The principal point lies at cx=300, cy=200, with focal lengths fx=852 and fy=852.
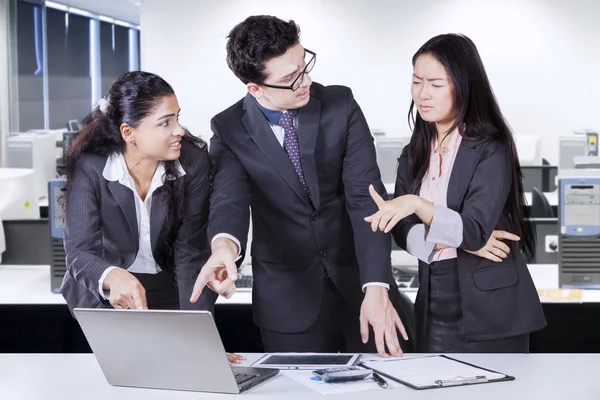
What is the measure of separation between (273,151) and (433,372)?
2.65 ft

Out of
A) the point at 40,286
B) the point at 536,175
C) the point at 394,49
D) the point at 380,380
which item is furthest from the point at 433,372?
the point at 394,49

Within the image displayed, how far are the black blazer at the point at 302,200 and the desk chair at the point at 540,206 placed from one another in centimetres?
342

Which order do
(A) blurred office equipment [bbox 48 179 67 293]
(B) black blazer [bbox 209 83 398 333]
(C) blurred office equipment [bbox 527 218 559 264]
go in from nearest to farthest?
(B) black blazer [bbox 209 83 398 333], (A) blurred office equipment [bbox 48 179 67 293], (C) blurred office equipment [bbox 527 218 559 264]

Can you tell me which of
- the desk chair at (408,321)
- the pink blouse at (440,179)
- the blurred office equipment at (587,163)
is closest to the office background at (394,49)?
the blurred office equipment at (587,163)

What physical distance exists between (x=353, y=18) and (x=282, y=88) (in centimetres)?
842

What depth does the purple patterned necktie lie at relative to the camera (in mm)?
2537

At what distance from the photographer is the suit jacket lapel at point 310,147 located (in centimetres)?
251

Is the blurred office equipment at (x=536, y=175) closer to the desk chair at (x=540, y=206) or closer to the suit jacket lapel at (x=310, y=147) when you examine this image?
the desk chair at (x=540, y=206)

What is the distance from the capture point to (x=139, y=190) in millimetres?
2570

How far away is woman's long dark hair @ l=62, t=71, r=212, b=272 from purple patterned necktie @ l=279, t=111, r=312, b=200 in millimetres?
251

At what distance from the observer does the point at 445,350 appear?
2.49 metres

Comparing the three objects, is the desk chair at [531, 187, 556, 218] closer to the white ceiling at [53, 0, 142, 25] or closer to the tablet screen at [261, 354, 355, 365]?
the tablet screen at [261, 354, 355, 365]

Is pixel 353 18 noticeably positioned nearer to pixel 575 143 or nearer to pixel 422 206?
pixel 575 143

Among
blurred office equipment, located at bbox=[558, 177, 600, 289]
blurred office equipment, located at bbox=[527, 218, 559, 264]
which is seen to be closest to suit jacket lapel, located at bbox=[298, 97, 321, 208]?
blurred office equipment, located at bbox=[558, 177, 600, 289]
